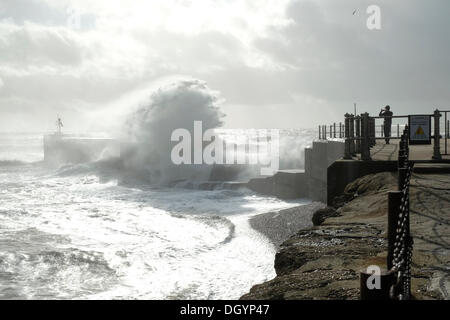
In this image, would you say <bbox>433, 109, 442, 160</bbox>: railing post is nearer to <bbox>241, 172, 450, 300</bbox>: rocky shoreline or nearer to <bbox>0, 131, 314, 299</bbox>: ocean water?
<bbox>241, 172, 450, 300</bbox>: rocky shoreline

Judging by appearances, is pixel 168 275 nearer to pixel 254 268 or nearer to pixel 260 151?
pixel 254 268

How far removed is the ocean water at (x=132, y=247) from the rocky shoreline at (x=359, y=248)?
2.84 metres

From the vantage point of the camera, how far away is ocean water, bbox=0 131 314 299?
9.32m

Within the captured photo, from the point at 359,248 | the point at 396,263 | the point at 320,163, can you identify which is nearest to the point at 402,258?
the point at 396,263

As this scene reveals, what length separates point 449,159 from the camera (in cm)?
952

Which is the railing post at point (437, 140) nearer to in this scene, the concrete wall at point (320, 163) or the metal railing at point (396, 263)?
the concrete wall at point (320, 163)

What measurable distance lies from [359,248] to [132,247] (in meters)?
8.12

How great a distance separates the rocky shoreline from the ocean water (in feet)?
9.33

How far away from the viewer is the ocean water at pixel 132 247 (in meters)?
9.32
